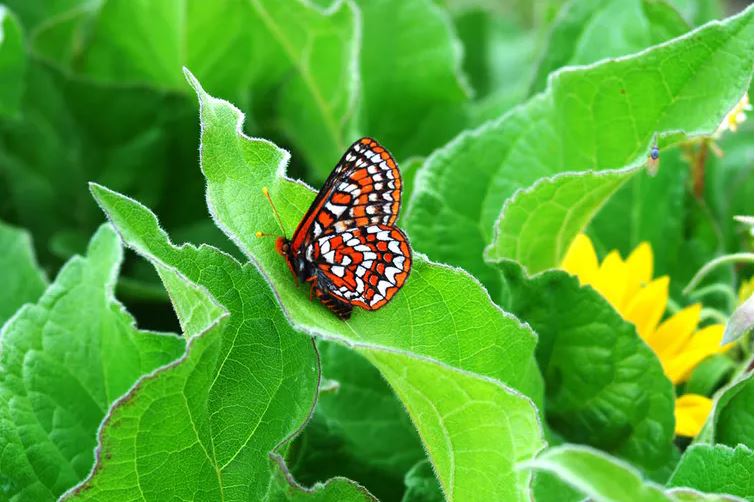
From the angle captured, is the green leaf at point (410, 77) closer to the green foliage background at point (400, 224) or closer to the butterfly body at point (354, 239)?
the green foliage background at point (400, 224)

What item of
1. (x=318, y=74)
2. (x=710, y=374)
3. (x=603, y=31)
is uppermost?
(x=603, y=31)

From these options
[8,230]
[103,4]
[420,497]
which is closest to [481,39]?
[103,4]

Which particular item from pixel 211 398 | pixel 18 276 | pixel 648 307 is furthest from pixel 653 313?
pixel 18 276

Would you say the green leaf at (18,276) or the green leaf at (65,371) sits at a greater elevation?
the green leaf at (65,371)

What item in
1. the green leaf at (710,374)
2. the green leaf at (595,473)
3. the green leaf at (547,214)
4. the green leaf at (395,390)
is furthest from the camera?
the green leaf at (710,374)

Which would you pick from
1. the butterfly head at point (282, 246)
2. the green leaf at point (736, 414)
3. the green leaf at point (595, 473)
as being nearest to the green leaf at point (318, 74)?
the butterfly head at point (282, 246)

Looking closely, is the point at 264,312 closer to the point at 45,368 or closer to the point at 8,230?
the point at 45,368

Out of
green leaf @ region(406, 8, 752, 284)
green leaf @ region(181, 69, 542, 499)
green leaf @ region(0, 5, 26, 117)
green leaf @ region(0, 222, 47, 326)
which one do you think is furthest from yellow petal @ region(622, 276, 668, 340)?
green leaf @ region(0, 5, 26, 117)

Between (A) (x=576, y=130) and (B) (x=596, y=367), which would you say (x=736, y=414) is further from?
(A) (x=576, y=130)
